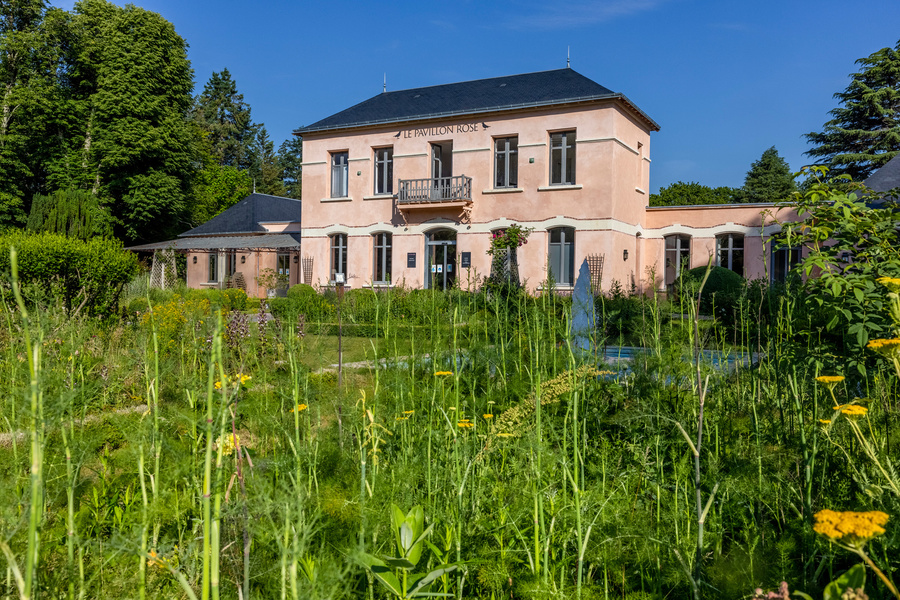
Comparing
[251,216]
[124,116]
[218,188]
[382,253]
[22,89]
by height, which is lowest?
[382,253]

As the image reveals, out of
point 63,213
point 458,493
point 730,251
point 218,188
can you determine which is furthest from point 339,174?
point 218,188

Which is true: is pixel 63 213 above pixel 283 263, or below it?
above

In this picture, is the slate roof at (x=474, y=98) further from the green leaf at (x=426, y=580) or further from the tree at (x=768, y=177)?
the tree at (x=768, y=177)

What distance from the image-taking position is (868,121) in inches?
1297

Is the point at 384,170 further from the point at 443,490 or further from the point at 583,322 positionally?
the point at 443,490

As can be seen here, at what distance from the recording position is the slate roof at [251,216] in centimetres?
3189

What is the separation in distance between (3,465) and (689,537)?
2.55 metres

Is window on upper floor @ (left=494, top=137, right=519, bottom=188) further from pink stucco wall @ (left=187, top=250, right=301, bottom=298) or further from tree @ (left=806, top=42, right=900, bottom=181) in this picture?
tree @ (left=806, top=42, right=900, bottom=181)

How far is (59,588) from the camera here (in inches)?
67.2

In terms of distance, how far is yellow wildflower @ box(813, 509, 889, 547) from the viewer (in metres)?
0.96

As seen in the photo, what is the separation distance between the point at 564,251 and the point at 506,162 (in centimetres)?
374

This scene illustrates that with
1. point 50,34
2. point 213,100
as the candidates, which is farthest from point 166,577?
point 213,100

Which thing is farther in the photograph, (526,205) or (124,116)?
(124,116)

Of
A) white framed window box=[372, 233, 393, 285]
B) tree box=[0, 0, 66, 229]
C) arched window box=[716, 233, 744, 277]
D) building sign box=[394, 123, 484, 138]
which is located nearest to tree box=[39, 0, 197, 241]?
tree box=[0, 0, 66, 229]
